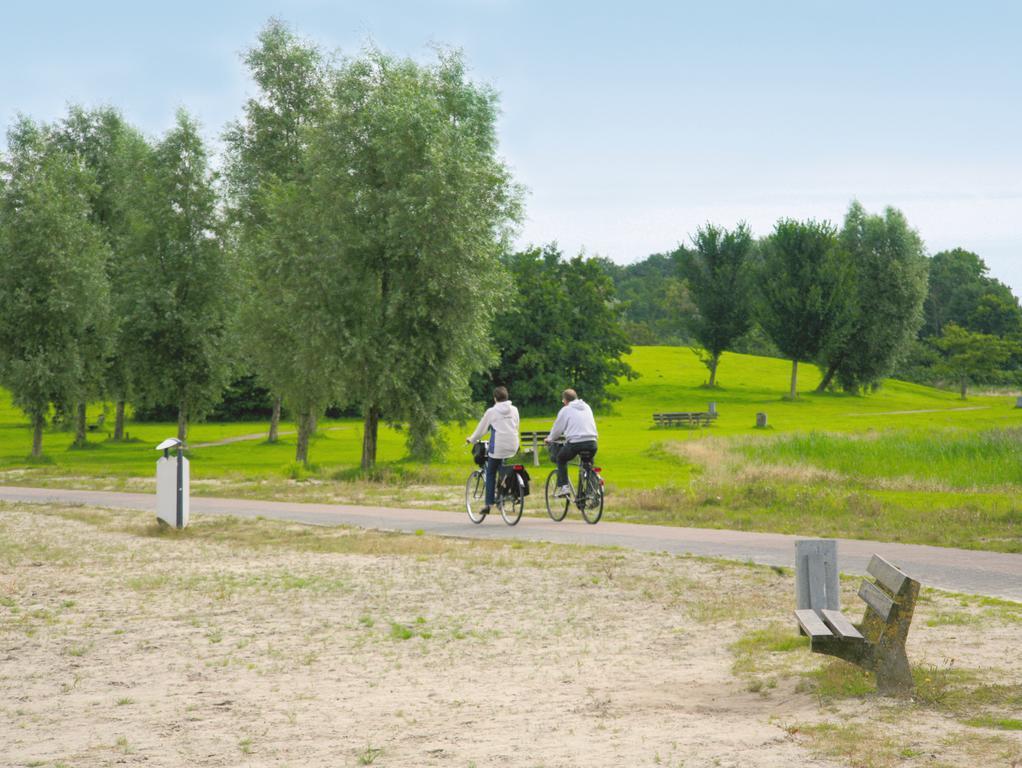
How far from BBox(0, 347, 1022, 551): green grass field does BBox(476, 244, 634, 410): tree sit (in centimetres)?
711

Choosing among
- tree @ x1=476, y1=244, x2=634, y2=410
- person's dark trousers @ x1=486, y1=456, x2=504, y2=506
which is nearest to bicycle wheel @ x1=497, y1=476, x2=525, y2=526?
person's dark trousers @ x1=486, y1=456, x2=504, y2=506

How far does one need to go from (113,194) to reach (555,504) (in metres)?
38.3

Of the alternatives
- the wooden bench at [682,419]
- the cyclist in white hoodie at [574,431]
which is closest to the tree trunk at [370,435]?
the cyclist in white hoodie at [574,431]

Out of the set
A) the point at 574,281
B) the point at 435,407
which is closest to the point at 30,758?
the point at 435,407

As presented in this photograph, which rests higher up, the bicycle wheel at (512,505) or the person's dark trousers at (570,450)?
the person's dark trousers at (570,450)

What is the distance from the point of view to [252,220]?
4322 cm

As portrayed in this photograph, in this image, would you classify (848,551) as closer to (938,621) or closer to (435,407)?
(938,621)

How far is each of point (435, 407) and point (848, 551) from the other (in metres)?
18.5

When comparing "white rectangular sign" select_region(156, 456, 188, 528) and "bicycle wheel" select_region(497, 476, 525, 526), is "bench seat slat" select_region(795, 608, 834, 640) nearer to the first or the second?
"bicycle wheel" select_region(497, 476, 525, 526)

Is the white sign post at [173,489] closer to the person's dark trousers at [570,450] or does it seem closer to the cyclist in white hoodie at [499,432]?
the cyclist in white hoodie at [499,432]

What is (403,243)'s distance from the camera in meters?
29.8

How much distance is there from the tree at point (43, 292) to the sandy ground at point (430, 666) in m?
29.6

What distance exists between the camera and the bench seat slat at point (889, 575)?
23.2 ft

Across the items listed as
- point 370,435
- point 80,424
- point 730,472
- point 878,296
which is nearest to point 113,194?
point 80,424
